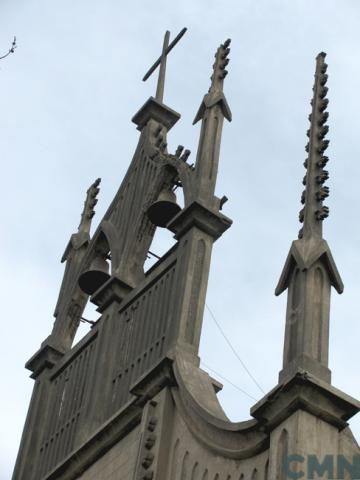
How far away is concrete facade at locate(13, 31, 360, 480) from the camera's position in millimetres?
16234

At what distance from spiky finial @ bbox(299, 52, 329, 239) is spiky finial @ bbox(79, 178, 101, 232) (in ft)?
22.2

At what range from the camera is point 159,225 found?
22.4 m

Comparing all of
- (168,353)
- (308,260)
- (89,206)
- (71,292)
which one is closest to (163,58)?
(89,206)

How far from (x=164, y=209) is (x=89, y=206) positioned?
3395 mm

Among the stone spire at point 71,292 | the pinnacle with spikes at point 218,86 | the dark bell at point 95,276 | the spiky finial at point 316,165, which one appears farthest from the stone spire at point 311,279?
the stone spire at point 71,292

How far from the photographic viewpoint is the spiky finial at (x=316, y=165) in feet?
57.8

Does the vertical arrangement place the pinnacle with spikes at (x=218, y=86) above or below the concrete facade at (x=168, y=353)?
above

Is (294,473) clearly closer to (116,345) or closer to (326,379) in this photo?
(326,379)

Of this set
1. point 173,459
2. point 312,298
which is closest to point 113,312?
point 173,459

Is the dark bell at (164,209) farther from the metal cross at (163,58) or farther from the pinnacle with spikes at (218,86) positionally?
the metal cross at (163,58)

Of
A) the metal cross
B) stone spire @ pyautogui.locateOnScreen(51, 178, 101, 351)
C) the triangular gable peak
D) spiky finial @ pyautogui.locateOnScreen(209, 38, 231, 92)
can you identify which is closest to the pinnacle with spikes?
spiky finial @ pyautogui.locateOnScreen(209, 38, 231, 92)

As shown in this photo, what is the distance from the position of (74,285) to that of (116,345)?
2.70 metres

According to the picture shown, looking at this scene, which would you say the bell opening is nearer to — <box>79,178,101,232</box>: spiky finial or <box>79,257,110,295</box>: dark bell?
<box>79,257,110,295</box>: dark bell

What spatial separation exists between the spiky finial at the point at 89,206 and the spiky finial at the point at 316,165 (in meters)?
6.77
